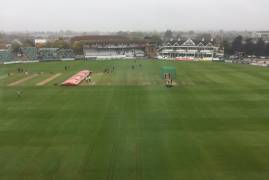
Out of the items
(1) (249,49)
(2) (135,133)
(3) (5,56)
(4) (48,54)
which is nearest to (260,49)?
(1) (249,49)

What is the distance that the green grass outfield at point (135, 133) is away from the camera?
13211 mm

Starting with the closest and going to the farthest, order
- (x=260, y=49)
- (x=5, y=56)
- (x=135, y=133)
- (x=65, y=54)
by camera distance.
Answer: (x=135, y=133)
(x=5, y=56)
(x=65, y=54)
(x=260, y=49)

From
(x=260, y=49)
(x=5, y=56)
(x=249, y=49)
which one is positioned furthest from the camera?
(x=249, y=49)

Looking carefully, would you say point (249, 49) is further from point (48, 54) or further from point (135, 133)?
point (135, 133)

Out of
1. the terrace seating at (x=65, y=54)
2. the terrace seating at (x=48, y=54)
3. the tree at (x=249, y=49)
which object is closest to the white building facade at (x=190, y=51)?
the tree at (x=249, y=49)

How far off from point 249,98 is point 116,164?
15380 mm

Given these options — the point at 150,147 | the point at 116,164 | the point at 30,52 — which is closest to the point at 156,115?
the point at 150,147

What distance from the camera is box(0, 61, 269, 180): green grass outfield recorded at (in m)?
13.2

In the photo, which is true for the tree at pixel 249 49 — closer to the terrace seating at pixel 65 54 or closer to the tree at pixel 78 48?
the terrace seating at pixel 65 54

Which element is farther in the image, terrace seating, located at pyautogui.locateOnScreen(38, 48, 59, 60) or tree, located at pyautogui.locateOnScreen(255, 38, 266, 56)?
tree, located at pyautogui.locateOnScreen(255, 38, 266, 56)

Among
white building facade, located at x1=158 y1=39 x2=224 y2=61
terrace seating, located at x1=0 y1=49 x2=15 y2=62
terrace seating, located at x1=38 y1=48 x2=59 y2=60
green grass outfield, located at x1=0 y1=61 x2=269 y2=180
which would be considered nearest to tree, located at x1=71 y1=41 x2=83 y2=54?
terrace seating, located at x1=38 y1=48 x2=59 y2=60

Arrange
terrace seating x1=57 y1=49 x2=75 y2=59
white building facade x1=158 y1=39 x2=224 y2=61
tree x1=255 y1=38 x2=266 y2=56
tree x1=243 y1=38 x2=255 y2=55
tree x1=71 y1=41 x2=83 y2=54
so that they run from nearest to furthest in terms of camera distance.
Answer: terrace seating x1=57 y1=49 x2=75 y2=59, tree x1=255 y1=38 x2=266 y2=56, tree x1=243 y1=38 x2=255 y2=55, white building facade x1=158 y1=39 x2=224 y2=61, tree x1=71 y1=41 x2=83 y2=54

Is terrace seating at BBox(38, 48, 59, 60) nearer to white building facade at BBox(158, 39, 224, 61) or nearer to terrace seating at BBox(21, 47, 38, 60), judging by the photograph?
terrace seating at BBox(21, 47, 38, 60)

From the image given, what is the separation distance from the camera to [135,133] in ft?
57.4
